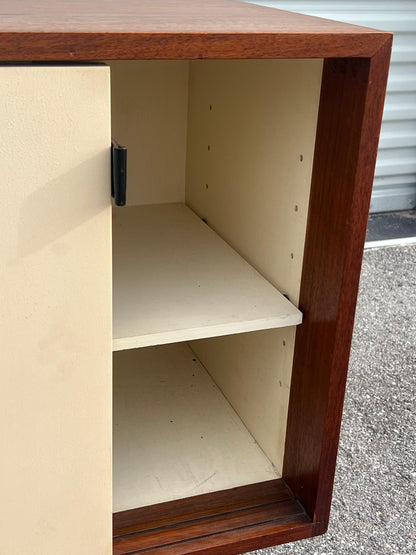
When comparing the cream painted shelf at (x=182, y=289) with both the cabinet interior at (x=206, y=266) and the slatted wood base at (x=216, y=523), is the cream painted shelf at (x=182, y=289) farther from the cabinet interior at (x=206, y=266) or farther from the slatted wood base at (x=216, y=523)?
Result: the slatted wood base at (x=216, y=523)

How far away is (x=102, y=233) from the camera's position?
73cm

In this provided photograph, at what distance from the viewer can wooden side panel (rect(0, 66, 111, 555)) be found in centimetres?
67

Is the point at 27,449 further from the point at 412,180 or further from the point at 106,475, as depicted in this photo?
the point at 412,180

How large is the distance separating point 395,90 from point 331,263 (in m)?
1.63

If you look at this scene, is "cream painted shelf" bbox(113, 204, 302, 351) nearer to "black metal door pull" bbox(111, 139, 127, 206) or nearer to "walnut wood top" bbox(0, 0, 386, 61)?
"black metal door pull" bbox(111, 139, 127, 206)

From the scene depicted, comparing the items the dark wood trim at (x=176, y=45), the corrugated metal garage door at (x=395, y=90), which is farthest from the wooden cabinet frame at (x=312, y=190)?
the corrugated metal garage door at (x=395, y=90)

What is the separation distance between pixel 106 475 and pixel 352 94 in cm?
52

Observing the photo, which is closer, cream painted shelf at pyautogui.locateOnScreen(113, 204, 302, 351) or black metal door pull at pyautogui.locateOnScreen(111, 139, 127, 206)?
black metal door pull at pyautogui.locateOnScreen(111, 139, 127, 206)

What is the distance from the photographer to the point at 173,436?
3.77 feet

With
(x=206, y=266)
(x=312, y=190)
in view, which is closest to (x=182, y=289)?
(x=206, y=266)

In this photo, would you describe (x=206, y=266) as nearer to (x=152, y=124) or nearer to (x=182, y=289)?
(x=182, y=289)

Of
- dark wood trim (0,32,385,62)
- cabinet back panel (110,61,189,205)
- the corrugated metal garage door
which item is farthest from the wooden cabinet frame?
the corrugated metal garage door

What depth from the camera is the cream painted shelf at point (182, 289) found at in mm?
902

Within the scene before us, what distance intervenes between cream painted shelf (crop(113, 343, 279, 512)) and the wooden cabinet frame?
34mm
